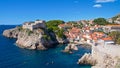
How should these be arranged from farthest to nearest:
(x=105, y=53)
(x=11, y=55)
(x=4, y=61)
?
(x=11, y=55) < (x=4, y=61) < (x=105, y=53)

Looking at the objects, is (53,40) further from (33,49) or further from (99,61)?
(99,61)

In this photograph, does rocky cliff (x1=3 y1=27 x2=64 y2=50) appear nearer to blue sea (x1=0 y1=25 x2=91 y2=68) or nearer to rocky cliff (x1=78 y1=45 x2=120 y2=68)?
blue sea (x1=0 y1=25 x2=91 y2=68)

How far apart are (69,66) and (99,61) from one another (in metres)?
6.38

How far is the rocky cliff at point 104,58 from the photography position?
1745 inches

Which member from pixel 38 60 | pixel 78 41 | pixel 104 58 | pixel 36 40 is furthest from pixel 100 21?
pixel 104 58

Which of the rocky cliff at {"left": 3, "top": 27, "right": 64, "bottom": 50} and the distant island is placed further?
the rocky cliff at {"left": 3, "top": 27, "right": 64, "bottom": 50}

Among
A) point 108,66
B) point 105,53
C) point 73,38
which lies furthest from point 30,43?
point 108,66

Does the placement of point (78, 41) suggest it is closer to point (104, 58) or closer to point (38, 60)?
point (38, 60)

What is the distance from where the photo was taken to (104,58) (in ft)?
157

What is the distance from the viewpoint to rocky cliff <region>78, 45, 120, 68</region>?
44.3m

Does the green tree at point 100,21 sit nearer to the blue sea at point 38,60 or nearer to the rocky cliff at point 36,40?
the rocky cliff at point 36,40

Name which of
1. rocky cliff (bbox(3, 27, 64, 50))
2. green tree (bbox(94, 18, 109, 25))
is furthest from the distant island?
green tree (bbox(94, 18, 109, 25))

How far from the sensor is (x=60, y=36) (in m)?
93.9

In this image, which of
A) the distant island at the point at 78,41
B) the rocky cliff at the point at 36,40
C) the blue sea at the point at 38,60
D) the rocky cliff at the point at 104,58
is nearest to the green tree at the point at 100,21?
the distant island at the point at 78,41
